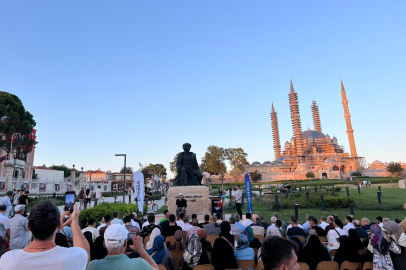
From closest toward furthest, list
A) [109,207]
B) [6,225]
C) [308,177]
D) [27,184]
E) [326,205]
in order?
[6,225]
[109,207]
[326,205]
[27,184]
[308,177]

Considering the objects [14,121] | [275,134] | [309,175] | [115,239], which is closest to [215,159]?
[309,175]

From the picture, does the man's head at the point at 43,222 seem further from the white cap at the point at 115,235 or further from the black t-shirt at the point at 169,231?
the black t-shirt at the point at 169,231

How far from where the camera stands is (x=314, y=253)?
4.39 m

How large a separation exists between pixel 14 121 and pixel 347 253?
37920mm

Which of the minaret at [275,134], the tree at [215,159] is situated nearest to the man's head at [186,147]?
the tree at [215,159]

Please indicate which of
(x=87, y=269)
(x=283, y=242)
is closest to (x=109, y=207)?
(x=87, y=269)

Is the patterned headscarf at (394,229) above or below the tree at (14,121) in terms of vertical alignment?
below

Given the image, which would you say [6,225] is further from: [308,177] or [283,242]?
[308,177]

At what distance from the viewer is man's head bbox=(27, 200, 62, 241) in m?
1.88

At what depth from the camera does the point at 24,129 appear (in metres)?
32.8

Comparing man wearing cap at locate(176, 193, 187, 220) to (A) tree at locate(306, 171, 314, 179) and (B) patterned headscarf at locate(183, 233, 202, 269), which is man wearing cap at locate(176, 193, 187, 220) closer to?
(B) patterned headscarf at locate(183, 233, 202, 269)

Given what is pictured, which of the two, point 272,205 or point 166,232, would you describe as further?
point 272,205

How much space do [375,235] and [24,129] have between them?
3954cm

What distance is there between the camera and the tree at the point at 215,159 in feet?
201
